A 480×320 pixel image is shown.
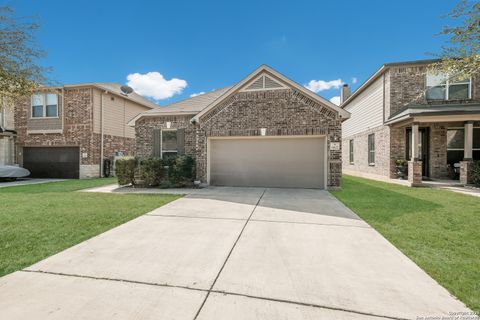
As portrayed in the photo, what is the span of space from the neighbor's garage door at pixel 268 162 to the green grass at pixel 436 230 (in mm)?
2172

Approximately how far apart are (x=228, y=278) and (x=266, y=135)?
770 cm

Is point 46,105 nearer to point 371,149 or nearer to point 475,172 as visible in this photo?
point 371,149

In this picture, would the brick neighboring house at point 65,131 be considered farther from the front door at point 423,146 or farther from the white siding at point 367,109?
the front door at point 423,146

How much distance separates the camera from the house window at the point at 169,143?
1133cm

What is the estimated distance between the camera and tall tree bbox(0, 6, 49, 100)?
4.98 m

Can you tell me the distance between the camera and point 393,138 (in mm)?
12164

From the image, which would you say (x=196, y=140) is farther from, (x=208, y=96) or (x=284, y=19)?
(x=284, y=19)

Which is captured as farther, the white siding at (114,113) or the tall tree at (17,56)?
the white siding at (114,113)

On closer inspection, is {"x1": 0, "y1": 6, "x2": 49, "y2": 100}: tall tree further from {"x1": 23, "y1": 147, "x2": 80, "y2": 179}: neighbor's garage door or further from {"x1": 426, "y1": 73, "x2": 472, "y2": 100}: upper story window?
{"x1": 426, "y1": 73, "x2": 472, "y2": 100}: upper story window

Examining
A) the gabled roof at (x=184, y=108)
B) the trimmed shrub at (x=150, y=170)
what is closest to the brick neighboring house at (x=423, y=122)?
the gabled roof at (x=184, y=108)

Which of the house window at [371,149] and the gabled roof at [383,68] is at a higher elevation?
the gabled roof at [383,68]

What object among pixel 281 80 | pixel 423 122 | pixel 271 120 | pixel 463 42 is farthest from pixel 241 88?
pixel 423 122

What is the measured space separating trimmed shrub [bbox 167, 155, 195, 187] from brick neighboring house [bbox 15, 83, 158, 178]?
747 cm

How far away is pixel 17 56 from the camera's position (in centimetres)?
526
